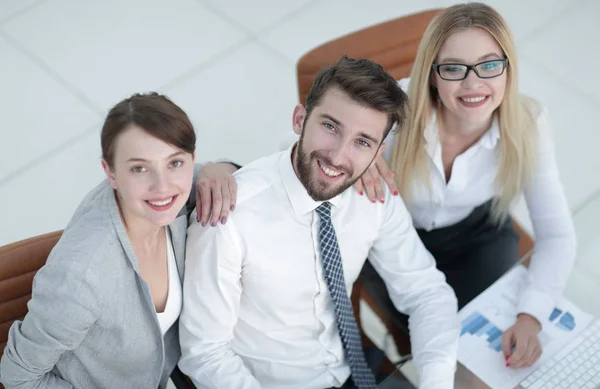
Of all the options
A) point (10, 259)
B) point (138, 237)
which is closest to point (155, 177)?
point (138, 237)

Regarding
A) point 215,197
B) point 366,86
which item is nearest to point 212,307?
point 215,197

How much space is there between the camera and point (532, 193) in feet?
7.29

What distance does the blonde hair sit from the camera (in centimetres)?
202

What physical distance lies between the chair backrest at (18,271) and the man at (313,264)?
33 cm

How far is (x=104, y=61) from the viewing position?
358cm

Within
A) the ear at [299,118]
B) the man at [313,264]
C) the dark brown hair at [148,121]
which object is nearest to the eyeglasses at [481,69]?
the man at [313,264]

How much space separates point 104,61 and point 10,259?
6.59 feet

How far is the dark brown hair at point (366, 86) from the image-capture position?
1.78 metres

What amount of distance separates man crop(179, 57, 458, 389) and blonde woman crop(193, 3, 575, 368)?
11cm

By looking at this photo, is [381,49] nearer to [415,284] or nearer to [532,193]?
[532,193]

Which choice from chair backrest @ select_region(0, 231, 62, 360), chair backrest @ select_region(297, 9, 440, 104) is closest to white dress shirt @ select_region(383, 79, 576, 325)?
chair backrest @ select_region(297, 9, 440, 104)

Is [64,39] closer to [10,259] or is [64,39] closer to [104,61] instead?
[104,61]

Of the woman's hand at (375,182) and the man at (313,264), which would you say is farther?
the woman's hand at (375,182)

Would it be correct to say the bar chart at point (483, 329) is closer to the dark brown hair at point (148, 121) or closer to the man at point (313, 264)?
the man at point (313, 264)
